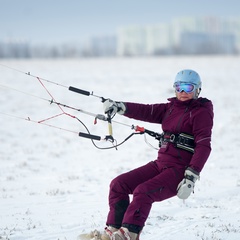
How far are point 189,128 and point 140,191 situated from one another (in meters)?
0.99

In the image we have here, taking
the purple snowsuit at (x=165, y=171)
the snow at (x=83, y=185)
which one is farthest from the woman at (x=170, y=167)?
the snow at (x=83, y=185)

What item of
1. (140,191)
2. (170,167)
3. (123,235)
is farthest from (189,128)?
(123,235)

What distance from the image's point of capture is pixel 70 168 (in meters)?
11.1

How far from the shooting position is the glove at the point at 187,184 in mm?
4652

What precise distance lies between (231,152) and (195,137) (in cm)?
798

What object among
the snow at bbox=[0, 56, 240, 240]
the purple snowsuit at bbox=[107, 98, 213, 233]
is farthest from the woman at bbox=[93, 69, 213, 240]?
the snow at bbox=[0, 56, 240, 240]

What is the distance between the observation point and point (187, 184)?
466 centimetres

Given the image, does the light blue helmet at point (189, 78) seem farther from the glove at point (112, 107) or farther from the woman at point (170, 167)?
the glove at point (112, 107)

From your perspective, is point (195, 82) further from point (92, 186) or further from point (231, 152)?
point (231, 152)

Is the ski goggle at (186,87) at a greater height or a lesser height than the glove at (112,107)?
greater

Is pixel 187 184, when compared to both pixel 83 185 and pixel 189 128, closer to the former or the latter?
pixel 189 128

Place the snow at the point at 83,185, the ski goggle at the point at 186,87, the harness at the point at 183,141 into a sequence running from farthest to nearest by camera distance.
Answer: the snow at the point at 83,185
the ski goggle at the point at 186,87
the harness at the point at 183,141

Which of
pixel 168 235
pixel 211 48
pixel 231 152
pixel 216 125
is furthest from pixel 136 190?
pixel 211 48

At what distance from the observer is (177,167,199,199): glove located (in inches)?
183
